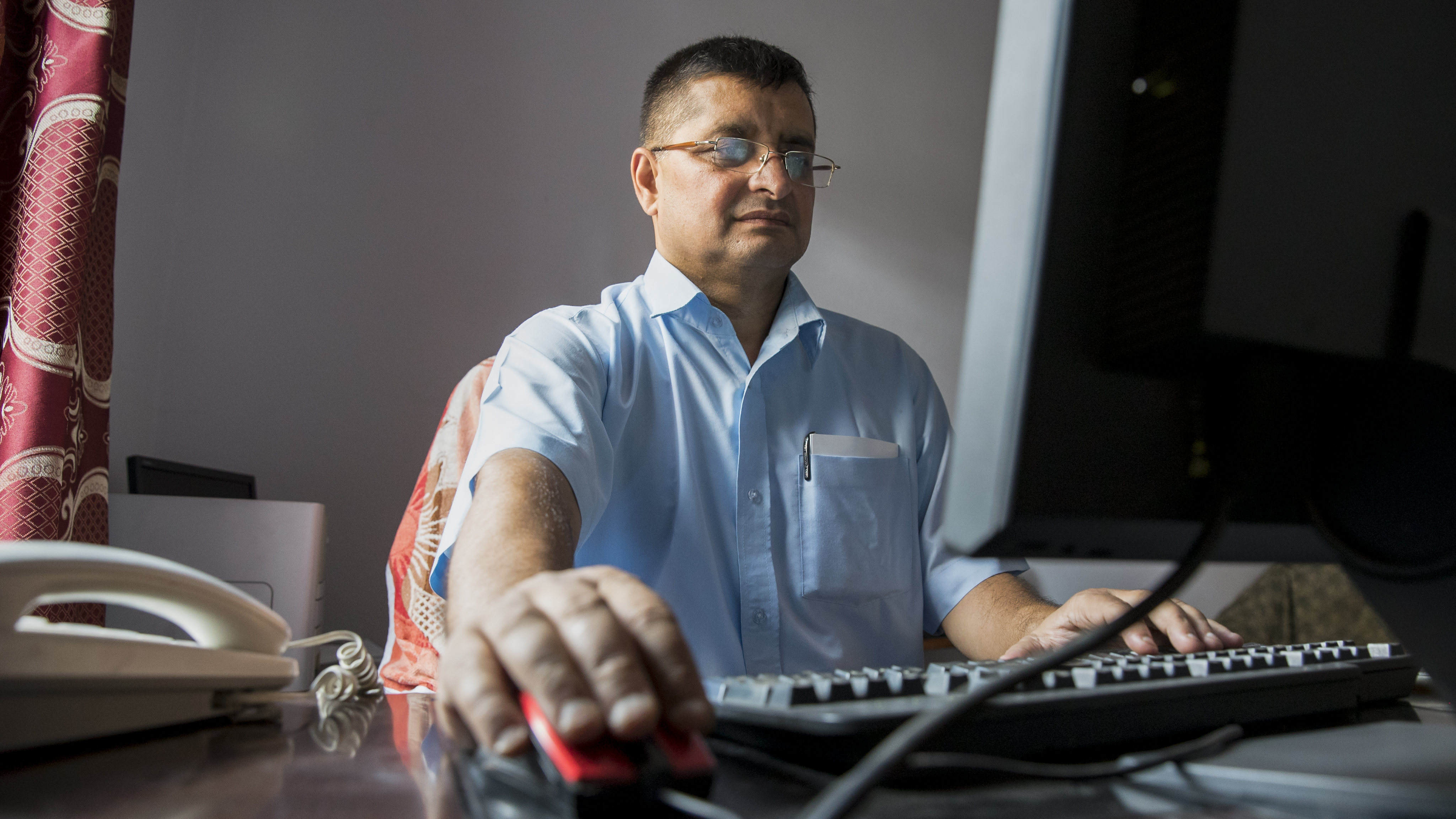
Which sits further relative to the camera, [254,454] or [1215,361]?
[254,454]

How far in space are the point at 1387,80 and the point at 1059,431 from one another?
237 mm

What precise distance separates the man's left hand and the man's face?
68 centimetres

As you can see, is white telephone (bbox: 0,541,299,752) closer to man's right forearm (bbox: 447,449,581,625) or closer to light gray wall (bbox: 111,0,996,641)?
man's right forearm (bbox: 447,449,581,625)

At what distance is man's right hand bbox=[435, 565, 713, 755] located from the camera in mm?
304

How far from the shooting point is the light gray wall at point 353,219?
1933mm

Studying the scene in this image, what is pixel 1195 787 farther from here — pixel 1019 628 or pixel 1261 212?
pixel 1019 628

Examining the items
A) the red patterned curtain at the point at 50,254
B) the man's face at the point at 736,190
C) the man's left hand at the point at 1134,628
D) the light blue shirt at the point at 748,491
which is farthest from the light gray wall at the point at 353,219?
the man's left hand at the point at 1134,628

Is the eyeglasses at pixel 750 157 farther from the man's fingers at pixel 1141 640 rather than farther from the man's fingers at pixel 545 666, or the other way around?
the man's fingers at pixel 545 666

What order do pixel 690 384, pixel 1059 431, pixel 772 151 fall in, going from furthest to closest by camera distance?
1. pixel 772 151
2. pixel 690 384
3. pixel 1059 431

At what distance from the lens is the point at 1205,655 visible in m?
0.57

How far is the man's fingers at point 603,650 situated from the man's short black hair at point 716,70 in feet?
3.84

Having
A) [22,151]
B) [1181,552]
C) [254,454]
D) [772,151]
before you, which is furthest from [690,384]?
[254,454]

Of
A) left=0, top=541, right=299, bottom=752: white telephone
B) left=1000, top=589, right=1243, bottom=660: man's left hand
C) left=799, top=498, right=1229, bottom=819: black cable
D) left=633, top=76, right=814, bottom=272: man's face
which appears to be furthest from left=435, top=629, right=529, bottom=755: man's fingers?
left=633, top=76, right=814, bottom=272: man's face

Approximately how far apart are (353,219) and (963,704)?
7.01 ft
